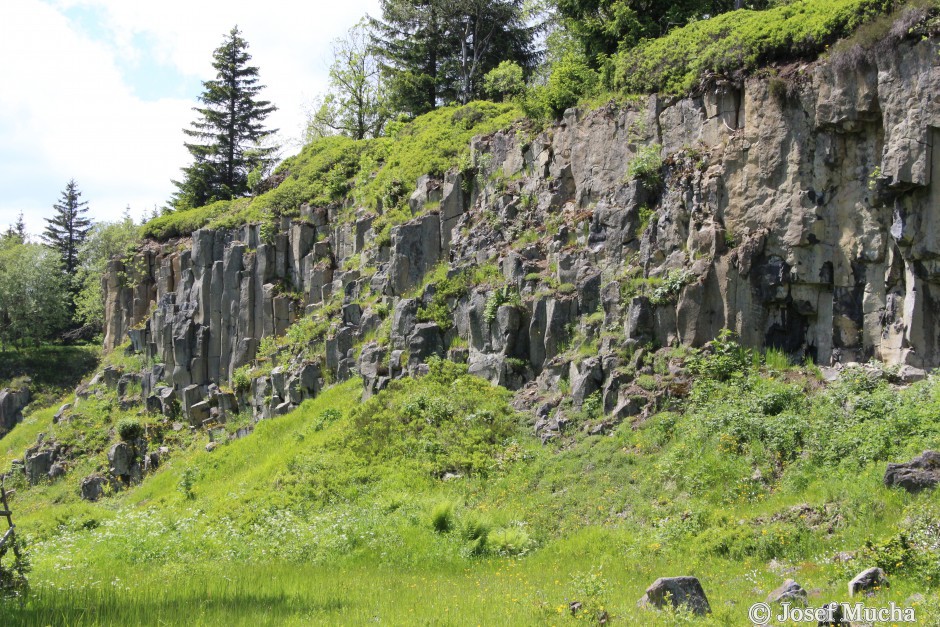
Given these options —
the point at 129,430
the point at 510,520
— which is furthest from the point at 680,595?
the point at 129,430

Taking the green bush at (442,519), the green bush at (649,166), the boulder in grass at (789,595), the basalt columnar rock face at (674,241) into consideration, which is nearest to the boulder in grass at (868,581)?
the boulder in grass at (789,595)

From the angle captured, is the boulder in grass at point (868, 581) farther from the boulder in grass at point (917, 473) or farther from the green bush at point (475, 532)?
the green bush at point (475, 532)

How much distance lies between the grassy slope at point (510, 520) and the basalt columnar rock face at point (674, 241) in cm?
185

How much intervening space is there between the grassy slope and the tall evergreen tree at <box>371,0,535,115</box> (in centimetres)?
2379

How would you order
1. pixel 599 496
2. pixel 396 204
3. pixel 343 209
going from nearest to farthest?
pixel 599 496, pixel 396 204, pixel 343 209

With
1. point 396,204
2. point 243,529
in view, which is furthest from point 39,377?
point 243,529

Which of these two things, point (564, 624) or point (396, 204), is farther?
point (396, 204)

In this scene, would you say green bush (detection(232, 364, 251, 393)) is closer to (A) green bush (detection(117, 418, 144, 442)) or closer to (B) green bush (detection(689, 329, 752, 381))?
(A) green bush (detection(117, 418, 144, 442))

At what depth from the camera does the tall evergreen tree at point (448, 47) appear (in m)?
41.9

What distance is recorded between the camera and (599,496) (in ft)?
53.9

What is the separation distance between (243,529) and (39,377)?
132 ft

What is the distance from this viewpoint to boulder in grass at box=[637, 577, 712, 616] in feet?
30.1

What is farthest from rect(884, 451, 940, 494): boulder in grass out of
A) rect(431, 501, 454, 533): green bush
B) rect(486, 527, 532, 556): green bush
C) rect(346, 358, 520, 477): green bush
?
rect(346, 358, 520, 477): green bush

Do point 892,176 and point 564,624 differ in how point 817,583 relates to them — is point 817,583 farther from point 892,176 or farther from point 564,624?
point 892,176
